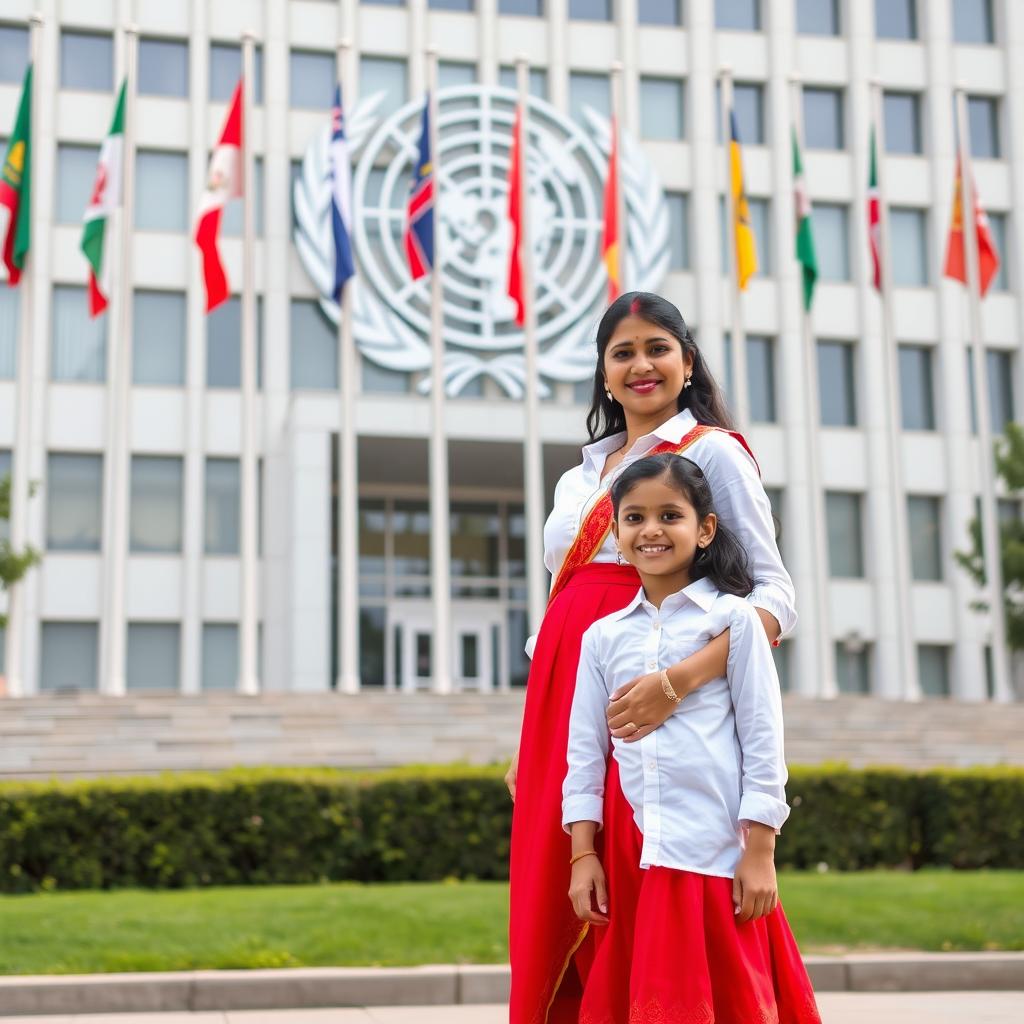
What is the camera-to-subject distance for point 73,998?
659cm

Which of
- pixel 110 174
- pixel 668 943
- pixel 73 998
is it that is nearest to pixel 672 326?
pixel 668 943

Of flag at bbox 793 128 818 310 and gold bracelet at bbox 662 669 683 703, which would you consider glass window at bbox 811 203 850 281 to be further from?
gold bracelet at bbox 662 669 683 703

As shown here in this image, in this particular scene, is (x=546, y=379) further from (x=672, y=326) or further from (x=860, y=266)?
(x=672, y=326)

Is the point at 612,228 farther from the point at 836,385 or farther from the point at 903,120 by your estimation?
the point at 903,120

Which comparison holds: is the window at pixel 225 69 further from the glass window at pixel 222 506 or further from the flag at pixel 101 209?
the flag at pixel 101 209

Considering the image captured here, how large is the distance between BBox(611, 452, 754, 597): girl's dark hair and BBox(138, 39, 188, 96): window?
27714mm

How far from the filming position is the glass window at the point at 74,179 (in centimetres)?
2823

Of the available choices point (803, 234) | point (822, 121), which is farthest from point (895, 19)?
point (803, 234)

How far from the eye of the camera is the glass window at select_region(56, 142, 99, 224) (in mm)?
28234

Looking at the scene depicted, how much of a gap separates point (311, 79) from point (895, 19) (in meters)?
13.2

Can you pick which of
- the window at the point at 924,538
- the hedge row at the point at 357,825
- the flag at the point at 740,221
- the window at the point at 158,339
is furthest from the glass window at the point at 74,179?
the hedge row at the point at 357,825

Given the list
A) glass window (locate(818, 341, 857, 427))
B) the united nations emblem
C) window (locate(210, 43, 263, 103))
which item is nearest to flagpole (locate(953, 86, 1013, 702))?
the united nations emblem

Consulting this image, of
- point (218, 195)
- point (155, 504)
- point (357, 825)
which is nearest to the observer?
point (357, 825)

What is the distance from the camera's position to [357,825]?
11.3 m
